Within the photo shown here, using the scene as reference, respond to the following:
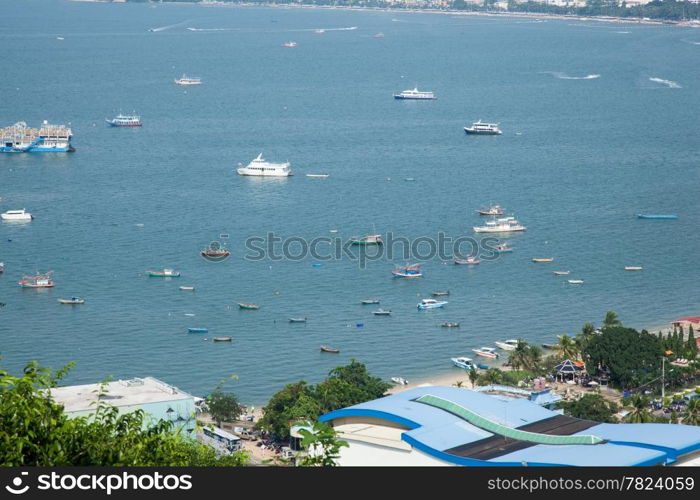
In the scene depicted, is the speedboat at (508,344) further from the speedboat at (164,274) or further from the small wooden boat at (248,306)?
the speedboat at (164,274)

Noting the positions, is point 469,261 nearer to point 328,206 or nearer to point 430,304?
point 430,304

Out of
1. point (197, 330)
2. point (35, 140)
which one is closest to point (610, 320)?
point (197, 330)

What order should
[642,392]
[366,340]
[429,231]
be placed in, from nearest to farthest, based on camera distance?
[642,392], [366,340], [429,231]

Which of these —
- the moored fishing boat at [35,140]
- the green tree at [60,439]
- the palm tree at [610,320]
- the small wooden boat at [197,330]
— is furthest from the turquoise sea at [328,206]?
the green tree at [60,439]

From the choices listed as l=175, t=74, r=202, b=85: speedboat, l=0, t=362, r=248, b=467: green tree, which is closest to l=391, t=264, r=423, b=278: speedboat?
l=0, t=362, r=248, b=467: green tree
